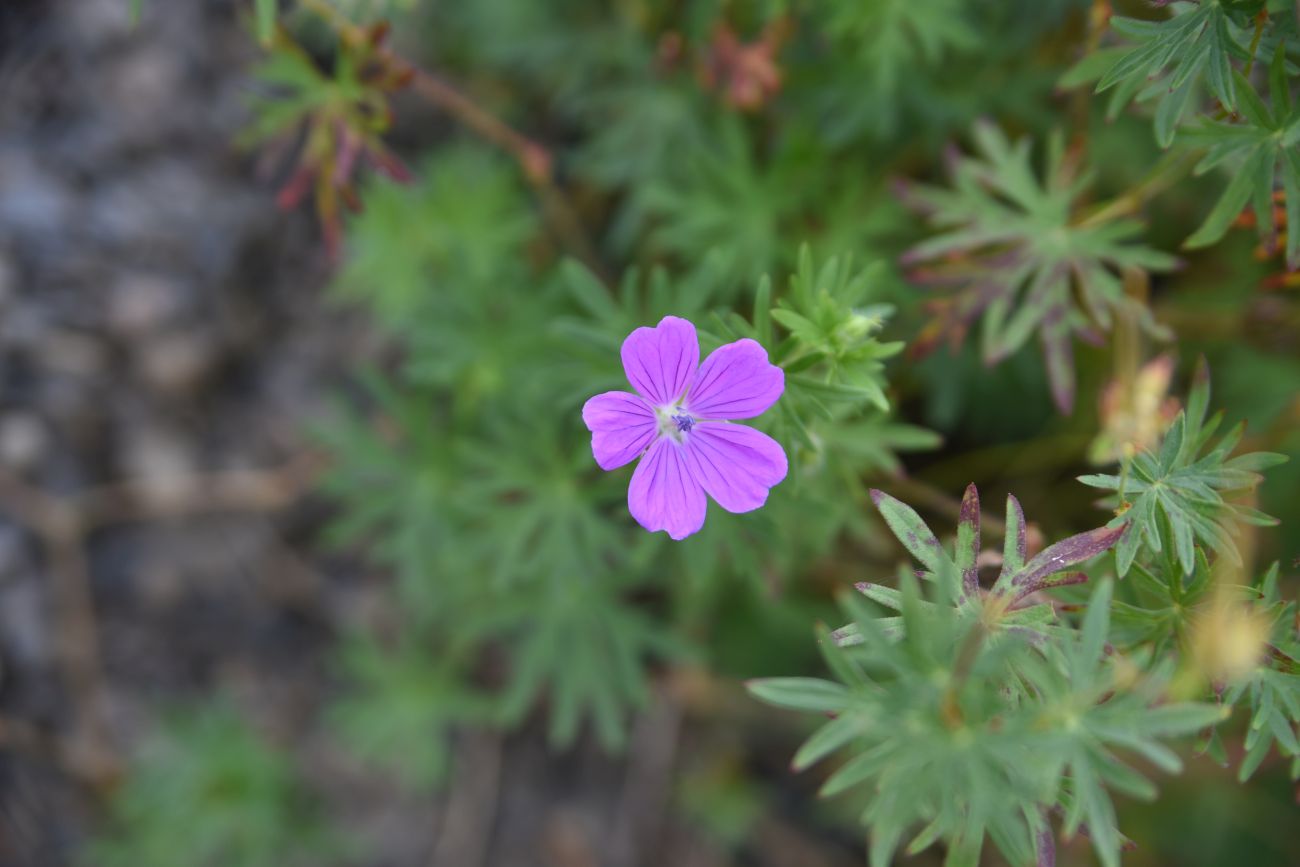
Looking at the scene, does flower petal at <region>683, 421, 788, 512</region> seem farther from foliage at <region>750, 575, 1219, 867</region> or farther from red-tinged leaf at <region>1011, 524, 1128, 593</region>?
red-tinged leaf at <region>1011, 524, 1128, 593</region>

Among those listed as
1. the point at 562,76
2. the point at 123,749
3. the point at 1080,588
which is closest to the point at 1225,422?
Result: the point at 1080,588

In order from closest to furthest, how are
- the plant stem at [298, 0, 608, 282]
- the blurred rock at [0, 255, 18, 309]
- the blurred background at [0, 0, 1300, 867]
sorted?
the plant stem at [298, 0, 608, 282], the blurred background at [0, 0, 1300, 867], the blurred rock at [0, 255, 18, 309]

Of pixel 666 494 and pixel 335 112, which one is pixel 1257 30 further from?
pixel 335 112

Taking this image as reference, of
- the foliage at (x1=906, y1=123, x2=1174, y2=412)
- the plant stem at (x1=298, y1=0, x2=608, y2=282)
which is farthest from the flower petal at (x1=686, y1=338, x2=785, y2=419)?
the plant stem at (x1=298, y1=0, x2=608, y2=282)

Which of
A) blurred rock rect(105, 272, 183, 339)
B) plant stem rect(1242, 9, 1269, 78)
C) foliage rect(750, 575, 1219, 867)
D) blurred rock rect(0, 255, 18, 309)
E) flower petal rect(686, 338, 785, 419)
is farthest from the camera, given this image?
blurred rock rect(105, 272, 183, 339)

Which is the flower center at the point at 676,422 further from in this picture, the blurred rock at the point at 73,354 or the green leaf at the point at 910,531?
the blurred rock at the point at 73,354

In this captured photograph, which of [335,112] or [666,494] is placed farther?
[335,112]

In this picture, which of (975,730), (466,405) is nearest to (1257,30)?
(975,730)
